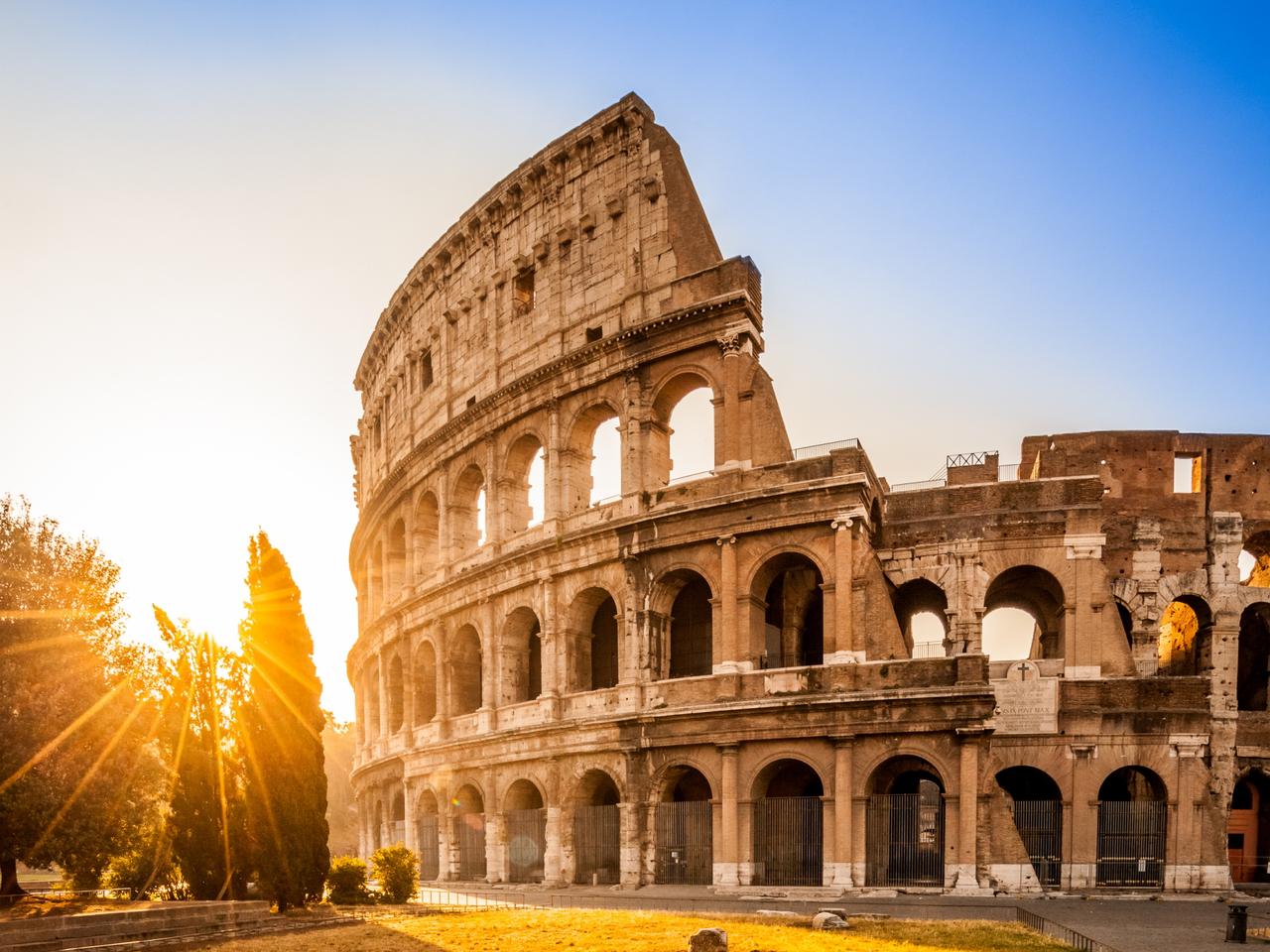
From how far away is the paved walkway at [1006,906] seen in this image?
1362cm

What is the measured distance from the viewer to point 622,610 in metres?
21.6

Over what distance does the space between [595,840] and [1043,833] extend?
9.15 m

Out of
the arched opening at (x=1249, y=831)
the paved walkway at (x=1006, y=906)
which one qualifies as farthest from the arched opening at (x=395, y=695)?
the arched opening at (x=1249, y=831)

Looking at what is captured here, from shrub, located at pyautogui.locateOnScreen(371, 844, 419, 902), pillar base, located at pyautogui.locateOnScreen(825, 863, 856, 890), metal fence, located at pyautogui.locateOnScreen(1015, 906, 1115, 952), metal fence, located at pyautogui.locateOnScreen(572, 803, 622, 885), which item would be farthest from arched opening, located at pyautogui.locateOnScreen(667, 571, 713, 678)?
metal fence, located at pyautogui.locateOnScreen(1015, 906, 1115, 952)

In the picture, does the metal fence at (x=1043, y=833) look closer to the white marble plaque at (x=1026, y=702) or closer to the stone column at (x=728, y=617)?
the white marble plaque at (x=1026, y=702)

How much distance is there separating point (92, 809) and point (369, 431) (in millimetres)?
19912

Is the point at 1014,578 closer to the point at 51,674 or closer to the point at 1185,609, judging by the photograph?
the point at 1185,609

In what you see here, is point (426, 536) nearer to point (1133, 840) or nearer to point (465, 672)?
point (465, 672)

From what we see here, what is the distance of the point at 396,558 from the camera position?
31.3m

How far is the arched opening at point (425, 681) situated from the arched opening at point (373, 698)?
13.0 ft

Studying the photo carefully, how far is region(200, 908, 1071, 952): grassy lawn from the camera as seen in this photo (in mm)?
11906

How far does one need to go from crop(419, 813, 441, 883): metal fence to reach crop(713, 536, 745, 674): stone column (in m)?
10.1

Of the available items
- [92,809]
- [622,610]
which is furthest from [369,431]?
[92,809]

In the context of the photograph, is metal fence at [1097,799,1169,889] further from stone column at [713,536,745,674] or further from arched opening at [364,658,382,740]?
arched opening at [364,658,382,740]
